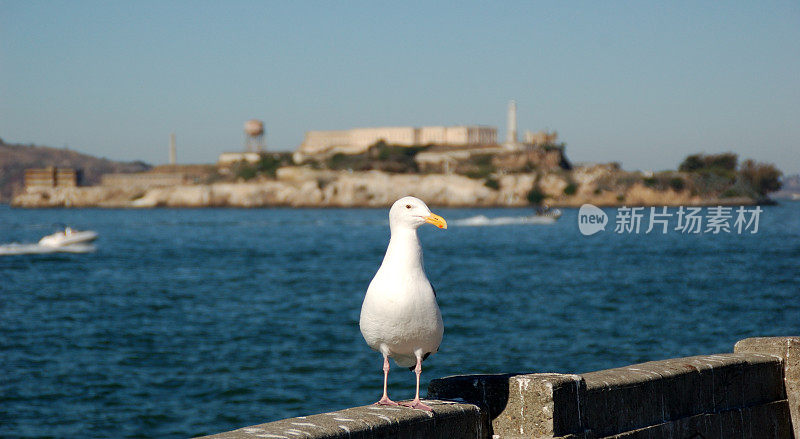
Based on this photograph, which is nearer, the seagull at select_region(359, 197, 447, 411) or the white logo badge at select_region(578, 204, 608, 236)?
the seagull at select_region(359, 197, 447, 411)

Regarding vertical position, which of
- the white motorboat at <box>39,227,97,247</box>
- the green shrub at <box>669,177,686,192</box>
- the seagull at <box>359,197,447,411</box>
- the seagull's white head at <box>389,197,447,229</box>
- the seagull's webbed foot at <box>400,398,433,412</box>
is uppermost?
the green shrub at <box>669,177,686,192</box>

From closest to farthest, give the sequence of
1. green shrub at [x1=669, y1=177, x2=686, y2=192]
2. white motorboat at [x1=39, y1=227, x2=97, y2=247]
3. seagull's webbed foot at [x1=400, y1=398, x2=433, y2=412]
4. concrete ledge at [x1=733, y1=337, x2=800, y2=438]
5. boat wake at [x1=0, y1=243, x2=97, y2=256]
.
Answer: seagull's webbed foot at [x1=400, y1=398, x2=433, y2=412]
concrete ledge at [x1=733, y1=337, x2=800, y2=438]
white motorboat at [x1=39, y1=227, x2=97, y2=247]
boat wake at [x1=0, y1=243, x2=97, y2=256]
green shrub at [x1=669, y1=177, x2=686, y2=192]

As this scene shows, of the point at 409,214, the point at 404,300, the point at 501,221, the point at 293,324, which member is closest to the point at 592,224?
the point at 501,221

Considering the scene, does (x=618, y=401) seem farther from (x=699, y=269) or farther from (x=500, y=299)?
(x=699, y=269)

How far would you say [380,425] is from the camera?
16.4 ft

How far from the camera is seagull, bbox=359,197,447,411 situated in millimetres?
5418

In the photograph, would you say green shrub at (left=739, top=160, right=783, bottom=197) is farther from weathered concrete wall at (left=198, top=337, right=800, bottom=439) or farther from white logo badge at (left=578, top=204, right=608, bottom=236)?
weathered concrete wall at (left=198, top=337, right=800, bottom=439)

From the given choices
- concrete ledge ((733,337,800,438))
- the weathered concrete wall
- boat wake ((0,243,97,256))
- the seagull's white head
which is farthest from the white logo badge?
the seagull's white head

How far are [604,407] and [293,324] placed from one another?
92.6 feet

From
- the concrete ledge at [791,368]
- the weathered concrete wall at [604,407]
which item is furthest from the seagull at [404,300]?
the concrete ledge at [791,368]

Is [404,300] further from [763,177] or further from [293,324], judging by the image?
[763,177]

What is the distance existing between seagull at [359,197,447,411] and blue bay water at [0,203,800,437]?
13.5m

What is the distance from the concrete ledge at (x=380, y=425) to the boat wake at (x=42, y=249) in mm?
75971

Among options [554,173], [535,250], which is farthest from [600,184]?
[535,250]
